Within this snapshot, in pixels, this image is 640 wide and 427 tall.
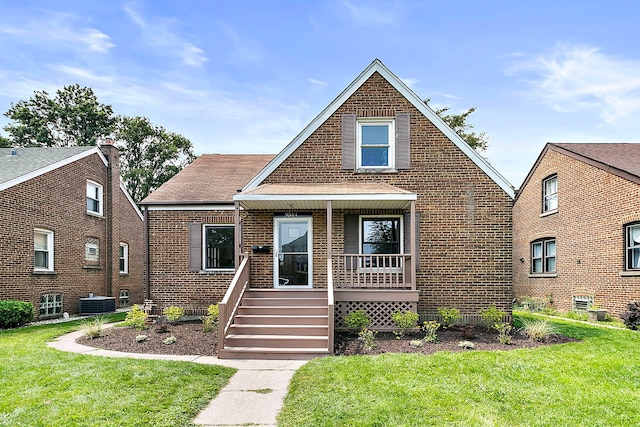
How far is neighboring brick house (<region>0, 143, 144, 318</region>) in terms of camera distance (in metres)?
13.7

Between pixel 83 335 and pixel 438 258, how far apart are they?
29.2 ft

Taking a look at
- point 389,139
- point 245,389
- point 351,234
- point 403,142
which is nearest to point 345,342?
point 351,234

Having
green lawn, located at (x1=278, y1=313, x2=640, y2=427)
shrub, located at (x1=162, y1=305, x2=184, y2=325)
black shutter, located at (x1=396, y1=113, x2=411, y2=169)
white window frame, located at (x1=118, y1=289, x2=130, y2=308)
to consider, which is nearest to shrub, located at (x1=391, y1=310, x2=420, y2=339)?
green lawn, located at (x1=278, y1=313, x2=640, y2=427)

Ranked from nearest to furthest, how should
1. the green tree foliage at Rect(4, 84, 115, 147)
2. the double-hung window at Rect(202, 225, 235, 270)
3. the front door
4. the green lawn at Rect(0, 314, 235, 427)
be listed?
the green lawn at Rect(0, 314, 235, 427)
the front door
the double-hung window at Rect(202, 225, 235, 270)
the green tree foliage at Rect(4, 84, 115, 147)

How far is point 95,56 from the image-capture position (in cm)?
1565

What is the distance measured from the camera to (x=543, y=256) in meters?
17.8

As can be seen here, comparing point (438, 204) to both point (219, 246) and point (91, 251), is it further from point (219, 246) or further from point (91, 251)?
point (91, 251)

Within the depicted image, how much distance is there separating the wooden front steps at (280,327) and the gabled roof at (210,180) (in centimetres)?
387

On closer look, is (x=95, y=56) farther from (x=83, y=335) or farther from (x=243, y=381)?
(x=243, y=381)

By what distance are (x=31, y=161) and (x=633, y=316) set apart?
19136 millimetres

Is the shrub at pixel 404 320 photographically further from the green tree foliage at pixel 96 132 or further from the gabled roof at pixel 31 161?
the green tree foliage at pixel 96 132

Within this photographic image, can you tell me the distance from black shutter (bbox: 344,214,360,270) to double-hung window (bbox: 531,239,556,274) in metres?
9.70

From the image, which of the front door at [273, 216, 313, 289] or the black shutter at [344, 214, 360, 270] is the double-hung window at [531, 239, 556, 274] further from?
the front door at [273, 216, 313, 289]

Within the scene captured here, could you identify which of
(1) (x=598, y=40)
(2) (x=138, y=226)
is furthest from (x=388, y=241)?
(2) (x=138, y=226)
